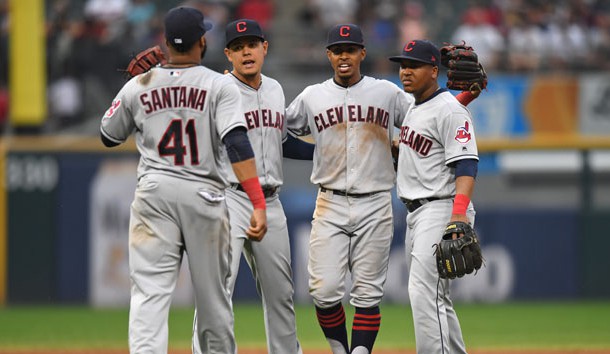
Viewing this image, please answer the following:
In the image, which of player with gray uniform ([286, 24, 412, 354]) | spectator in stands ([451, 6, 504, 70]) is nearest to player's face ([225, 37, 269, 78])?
player with gray uniform ([286, 24, 412, 354])

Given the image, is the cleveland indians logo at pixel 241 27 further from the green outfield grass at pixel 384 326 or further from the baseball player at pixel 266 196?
the green outfield grass at pixel 384 326

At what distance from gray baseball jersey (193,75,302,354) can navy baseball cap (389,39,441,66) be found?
36.7 inches

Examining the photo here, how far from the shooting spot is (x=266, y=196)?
24.3 ft

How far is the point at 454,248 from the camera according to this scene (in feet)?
22.0

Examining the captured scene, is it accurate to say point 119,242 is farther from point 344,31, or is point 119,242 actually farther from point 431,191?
point 431,191

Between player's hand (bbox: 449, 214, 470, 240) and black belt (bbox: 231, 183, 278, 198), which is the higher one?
black belt (bbox: 231, 183, 278, 198)

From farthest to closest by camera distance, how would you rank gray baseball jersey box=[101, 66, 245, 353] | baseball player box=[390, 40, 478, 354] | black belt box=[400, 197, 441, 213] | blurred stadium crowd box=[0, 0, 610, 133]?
blurred stadium crowd box=[0, 0, 610, 133] → black belt box=[400, 197, 441, 213] → baseball player box=[390, 40, 478, 354] → gray baseball jersey box=[101, 66, 245, 353]

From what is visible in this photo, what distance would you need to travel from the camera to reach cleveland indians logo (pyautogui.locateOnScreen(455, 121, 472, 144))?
22.8 ft

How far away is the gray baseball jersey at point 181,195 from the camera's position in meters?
6.28

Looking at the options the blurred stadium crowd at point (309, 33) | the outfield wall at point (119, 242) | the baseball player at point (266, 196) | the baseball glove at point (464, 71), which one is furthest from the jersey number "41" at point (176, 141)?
the blurred stadium crowd at point (309, 33)

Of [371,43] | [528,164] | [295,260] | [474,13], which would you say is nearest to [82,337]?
[295,260]

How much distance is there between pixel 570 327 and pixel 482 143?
3.17 meters

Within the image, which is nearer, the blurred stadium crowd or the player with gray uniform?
the player with gray uniform

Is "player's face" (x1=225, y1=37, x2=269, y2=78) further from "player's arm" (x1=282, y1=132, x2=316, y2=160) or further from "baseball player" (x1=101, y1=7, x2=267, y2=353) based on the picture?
"baseball player" (x1=101, y1=7, x2=267, y2=353)
